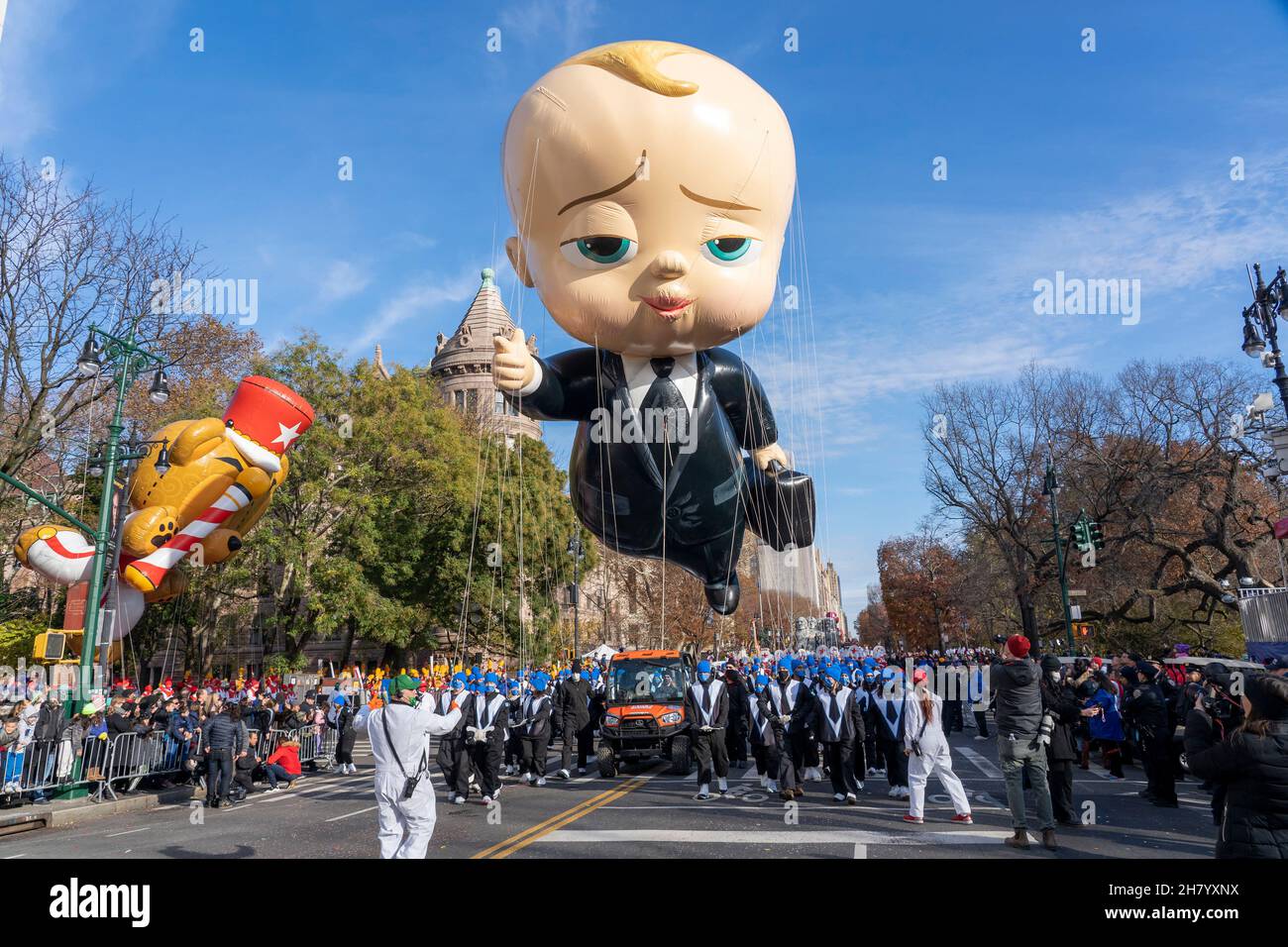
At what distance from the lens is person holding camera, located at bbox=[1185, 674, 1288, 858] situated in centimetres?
387

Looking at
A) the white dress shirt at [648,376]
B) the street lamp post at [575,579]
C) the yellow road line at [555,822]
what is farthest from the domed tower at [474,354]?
the white dress shirt at [648,376]

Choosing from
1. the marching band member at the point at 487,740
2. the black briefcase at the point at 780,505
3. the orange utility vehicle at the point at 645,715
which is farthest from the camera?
the orange utility vehicle at the point at 645,715

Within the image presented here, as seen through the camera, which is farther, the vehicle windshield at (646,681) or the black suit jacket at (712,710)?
the vehicle windshield at (646,681)

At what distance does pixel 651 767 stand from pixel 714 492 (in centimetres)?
746

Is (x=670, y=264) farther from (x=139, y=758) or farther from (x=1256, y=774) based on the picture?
(x=139, y=758)

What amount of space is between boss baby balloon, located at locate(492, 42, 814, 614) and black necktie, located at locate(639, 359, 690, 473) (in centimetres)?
2

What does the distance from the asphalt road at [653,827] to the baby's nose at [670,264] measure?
5.49 meters

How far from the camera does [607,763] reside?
1328 centimetres

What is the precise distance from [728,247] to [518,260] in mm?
2472

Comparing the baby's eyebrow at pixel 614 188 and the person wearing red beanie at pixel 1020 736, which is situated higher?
the baby's eyebrow at pixel 614 188

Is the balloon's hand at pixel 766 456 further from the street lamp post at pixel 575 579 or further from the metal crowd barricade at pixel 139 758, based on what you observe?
the metal crowd barricade at pixel 139 758

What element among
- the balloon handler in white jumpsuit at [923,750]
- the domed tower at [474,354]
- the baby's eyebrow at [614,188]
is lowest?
the balloon handler in white jumpsuit at [923,750]

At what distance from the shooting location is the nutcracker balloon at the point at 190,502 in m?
18.8
